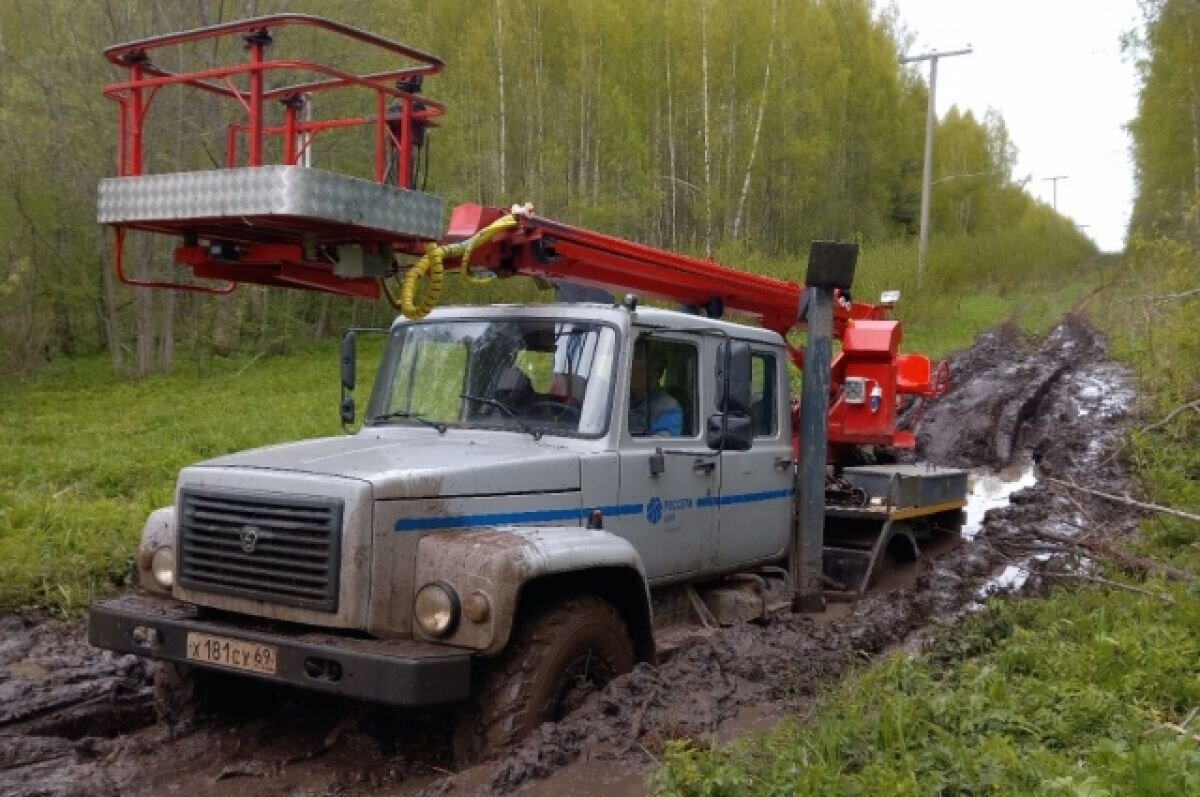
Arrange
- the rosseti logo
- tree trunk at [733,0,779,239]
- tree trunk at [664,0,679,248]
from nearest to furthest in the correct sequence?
the rosseti logo < tree trunk at [733,0,779,239] < tree trunk at [664,0,679,248]

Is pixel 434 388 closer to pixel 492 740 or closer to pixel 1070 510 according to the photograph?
pixel 492 740

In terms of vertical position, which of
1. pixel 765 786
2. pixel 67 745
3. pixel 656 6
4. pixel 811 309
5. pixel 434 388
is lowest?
pixel 67 745

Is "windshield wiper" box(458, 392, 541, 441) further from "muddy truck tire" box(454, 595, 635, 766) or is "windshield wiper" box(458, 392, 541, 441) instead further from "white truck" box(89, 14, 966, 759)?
"muddy truck tire" box(454, 595, 635, 766)

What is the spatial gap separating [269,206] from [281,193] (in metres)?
0.08

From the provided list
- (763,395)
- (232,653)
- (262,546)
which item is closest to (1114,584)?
(763,395)

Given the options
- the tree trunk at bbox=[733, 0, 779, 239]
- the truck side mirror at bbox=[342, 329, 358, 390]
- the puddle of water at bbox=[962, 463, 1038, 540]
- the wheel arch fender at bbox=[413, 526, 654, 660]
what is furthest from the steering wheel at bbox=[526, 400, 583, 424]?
the tree trunk at bbox=[733, 0, 779, 239]

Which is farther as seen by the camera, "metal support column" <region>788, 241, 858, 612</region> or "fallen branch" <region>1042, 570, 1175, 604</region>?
"metal support column" <region>788, 241, 858, 612</region>

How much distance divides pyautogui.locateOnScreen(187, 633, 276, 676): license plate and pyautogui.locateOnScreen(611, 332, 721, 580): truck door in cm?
196

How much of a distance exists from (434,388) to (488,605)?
1.83 meters

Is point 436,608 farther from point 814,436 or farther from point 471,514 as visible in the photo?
point 814,436

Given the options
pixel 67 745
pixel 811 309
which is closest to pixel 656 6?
pixel 811 309

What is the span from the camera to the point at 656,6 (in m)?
34.3

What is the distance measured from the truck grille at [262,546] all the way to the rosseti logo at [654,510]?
194cm

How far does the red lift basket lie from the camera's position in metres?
4.77
